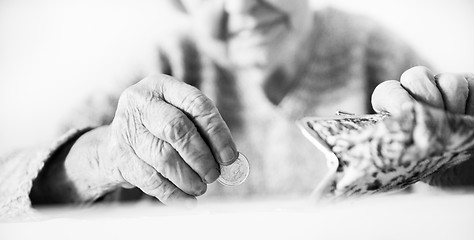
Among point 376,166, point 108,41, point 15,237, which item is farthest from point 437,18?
point 15,237

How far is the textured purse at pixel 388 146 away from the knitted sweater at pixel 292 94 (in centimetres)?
17

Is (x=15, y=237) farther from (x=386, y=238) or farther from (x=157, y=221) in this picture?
(x=386, y=238)

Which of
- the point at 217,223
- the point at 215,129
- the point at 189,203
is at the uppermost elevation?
the point at 215,129

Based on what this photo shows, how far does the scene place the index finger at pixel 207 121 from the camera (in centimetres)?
89

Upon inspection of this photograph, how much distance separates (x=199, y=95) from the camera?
0.90m

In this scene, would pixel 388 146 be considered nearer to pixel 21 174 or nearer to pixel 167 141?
pixel 167 141

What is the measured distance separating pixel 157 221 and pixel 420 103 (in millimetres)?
577

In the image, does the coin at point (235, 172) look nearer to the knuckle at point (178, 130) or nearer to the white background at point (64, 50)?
the knuckle at point (178, 130)

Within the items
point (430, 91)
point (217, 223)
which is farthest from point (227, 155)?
point (430, 91)

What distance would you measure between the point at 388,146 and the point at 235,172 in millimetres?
284

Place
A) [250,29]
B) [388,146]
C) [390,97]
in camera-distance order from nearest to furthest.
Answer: [388,146], [390,97], [250,29]

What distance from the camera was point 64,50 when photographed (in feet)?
3.59

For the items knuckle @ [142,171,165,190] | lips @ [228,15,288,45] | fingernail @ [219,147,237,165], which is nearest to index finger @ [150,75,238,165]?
fingernail @ [219,147,237,165]

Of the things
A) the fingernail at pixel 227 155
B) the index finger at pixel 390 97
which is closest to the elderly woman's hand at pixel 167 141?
the fingernail at pixel 227 155
